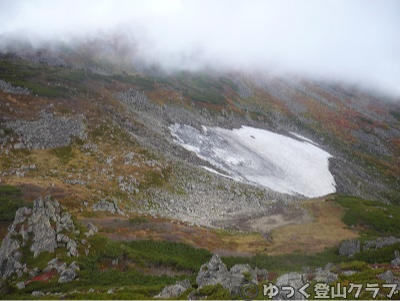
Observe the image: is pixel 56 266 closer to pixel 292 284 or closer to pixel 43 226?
pixel 43 226

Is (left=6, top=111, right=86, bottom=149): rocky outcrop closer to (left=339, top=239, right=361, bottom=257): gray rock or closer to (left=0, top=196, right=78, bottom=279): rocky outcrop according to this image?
(left=0, top=196, right=78, bottom=279): rocky outcrop

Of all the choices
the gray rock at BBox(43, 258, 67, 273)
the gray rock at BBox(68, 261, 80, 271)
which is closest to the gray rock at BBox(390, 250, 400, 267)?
the gray rock at BBox(68, 261, 80, 271)

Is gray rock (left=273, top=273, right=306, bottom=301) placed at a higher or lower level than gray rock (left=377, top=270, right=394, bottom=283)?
lower

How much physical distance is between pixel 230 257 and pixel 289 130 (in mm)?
95880

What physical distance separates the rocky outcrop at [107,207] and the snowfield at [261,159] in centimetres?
3125

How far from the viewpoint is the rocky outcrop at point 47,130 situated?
59.8m

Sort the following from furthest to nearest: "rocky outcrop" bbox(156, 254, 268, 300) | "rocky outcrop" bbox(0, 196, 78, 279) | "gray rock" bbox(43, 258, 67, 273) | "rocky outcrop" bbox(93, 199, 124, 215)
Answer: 1. "rocky outcrop" bbox(93, 199, 124, 215)
2. "rocky outcrop" bbox(0, 196, 78, 279)
3. "gray rock" bbox(43, 258, 67, 273)
4. "rocky outcrop" bbox(156, 254, 268, 300)

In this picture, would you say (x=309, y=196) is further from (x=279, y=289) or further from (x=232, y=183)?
(x=279, y=289)

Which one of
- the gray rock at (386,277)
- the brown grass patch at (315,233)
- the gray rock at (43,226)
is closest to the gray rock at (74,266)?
the gray rock at (43,226)

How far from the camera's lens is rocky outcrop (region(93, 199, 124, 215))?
4369 centimetres

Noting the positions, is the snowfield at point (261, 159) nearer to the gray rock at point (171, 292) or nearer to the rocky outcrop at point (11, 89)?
the rocky outcrop at point (11, 89)

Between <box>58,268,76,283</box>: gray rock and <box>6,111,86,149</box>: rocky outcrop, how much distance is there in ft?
139

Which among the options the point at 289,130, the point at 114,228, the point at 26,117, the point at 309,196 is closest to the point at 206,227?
the point at 114,228

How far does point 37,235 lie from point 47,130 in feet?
138
